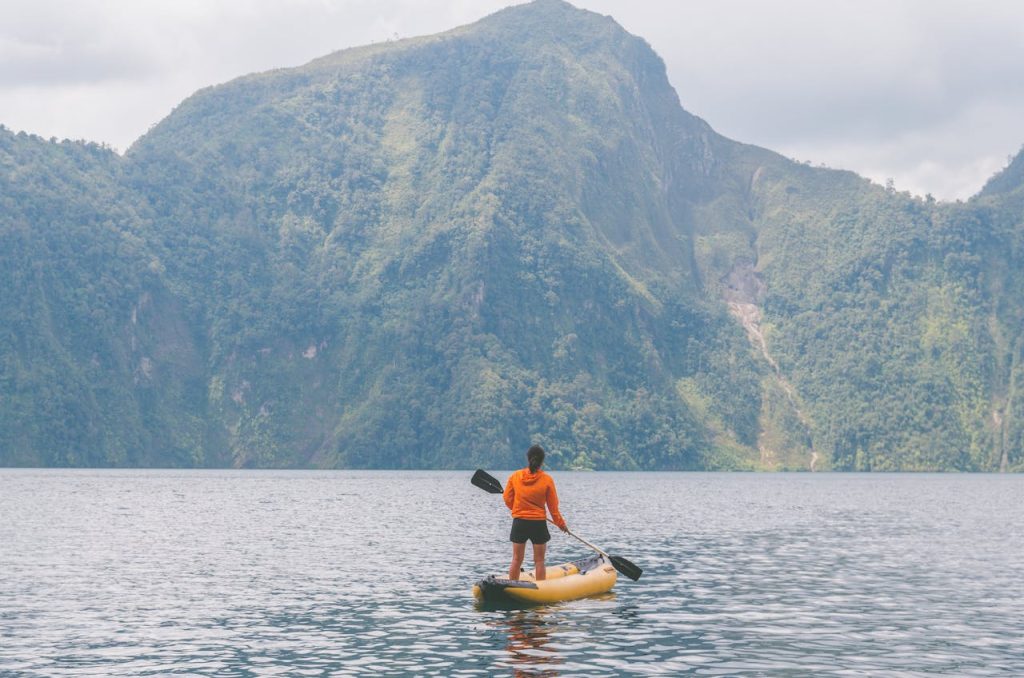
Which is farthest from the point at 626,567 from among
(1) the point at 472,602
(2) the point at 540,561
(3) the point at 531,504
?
(3) the point at 531,504

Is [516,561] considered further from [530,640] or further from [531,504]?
[530,640]

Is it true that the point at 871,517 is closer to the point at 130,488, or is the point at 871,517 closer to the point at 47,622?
the point at 47,622

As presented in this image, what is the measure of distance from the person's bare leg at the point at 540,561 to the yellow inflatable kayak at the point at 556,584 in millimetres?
197

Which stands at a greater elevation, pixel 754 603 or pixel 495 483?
pixel 495 483

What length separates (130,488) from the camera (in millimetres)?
156625

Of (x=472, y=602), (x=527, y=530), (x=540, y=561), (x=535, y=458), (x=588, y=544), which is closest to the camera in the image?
(x=535, y=458)

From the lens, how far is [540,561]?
42344 mm

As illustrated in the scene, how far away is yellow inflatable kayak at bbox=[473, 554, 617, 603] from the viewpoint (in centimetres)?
4094

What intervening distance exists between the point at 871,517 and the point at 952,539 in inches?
1119

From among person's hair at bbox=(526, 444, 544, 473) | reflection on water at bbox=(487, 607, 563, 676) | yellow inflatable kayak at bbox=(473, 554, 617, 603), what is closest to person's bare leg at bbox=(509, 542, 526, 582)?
yellow inflatable kayak at bbox=(473, 554, 617, 603)

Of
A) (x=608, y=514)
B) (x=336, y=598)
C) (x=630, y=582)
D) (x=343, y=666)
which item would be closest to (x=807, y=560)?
(x=630, y=582)

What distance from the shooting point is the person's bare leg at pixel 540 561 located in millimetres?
41850

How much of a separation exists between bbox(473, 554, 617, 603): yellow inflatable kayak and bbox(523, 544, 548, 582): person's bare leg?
0.20 metres

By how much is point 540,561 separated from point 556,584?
1.49m
